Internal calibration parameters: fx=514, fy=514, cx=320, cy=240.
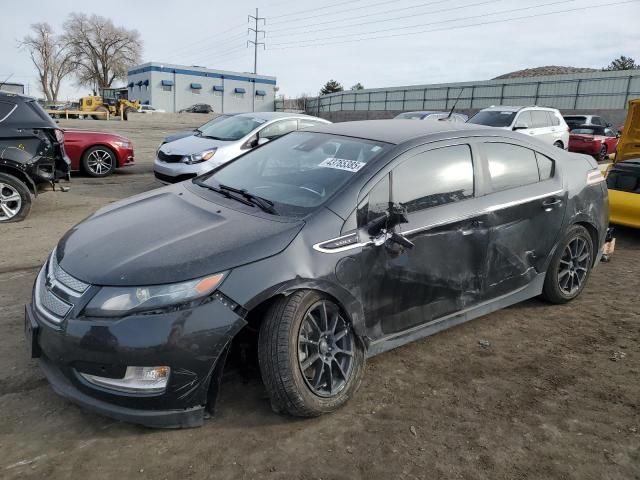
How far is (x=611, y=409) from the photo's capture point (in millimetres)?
3039

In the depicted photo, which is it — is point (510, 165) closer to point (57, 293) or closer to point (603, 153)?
point (57, 293)

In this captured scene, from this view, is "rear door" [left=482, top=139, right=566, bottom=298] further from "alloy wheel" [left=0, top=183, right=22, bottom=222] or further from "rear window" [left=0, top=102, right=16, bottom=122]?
"rear window" [left=0, top=102, right=16, bottom=122]

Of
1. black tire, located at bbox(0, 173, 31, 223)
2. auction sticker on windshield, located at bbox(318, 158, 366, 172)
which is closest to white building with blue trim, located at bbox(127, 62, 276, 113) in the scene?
black tire, located at bbox(0, 173, 31, 223)

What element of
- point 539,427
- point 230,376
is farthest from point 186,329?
point 539,427

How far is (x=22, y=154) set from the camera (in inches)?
277

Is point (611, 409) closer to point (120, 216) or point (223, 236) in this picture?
point (223, 236)

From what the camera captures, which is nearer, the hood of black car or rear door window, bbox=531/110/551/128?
the hood of black car

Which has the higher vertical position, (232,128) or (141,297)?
(232,128)

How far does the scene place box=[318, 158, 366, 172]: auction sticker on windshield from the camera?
10.7ft

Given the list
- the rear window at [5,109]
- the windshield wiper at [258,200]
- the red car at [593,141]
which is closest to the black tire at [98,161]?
the rear window at [5,109]

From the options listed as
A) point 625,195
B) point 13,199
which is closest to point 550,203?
point 625,195

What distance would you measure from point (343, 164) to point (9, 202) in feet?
18.8

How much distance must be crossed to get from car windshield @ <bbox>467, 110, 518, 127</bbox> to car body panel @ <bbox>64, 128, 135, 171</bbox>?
28.8 feet

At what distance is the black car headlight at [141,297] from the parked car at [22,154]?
5.52m
